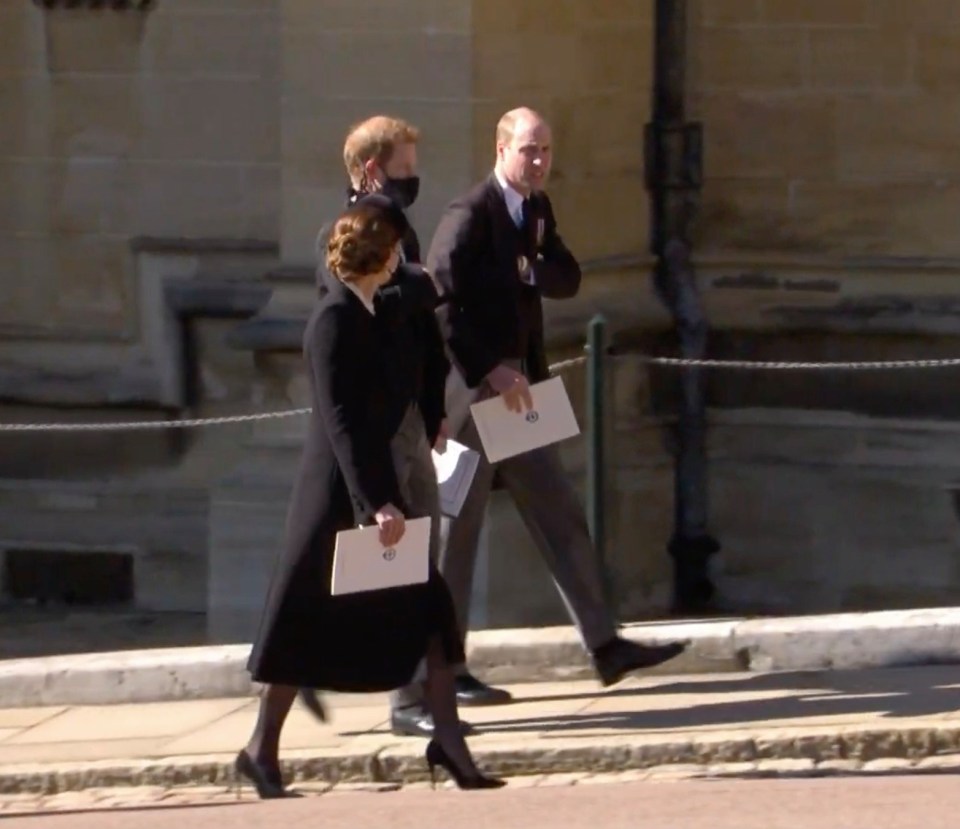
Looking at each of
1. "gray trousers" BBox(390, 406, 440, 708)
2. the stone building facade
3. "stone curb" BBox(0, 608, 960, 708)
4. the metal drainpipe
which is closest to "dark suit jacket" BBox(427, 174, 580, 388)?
"gray trousers" BBox(390, 406, 440, 708)

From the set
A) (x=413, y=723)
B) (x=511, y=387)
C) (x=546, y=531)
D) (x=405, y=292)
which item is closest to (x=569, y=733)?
(x=413, y=723)

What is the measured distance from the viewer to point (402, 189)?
780cm

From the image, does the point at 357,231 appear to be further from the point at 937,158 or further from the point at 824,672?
the point at 937,158

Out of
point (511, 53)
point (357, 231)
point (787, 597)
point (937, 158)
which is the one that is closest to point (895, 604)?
point (787, 597)

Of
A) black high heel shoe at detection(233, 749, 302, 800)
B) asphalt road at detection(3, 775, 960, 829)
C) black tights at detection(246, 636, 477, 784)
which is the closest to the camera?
asphalt road at detection(3, 775, 960, 829)

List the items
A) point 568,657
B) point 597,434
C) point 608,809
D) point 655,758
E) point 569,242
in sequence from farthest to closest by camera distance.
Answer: point 569,242, point 597,434, point 568,657, point 655,758, point 608,809

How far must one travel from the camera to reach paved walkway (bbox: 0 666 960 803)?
7.76m

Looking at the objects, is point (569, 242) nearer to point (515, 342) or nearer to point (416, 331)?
point (515, 342)

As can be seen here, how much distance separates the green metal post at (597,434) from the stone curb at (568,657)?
0.31 meters

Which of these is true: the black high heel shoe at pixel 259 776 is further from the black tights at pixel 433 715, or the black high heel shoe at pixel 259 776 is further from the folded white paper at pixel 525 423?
the folded white paper at pixel 525 423

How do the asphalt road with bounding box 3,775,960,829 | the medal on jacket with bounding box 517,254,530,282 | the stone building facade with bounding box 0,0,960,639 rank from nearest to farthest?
the asphalt road with bounding box 3,775,960,829, the medal on jacket with bounding box 517,254,530,282, the stone building facade with bounding box 0,0,960,639

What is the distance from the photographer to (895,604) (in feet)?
36.5

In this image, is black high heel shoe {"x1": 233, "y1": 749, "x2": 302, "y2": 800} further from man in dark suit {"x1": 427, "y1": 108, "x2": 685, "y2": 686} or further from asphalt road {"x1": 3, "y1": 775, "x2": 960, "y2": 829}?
man in dark suit {"x1": 427, "y1": 108, "x2": 685, "y2": 686}

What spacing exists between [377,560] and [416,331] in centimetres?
66
